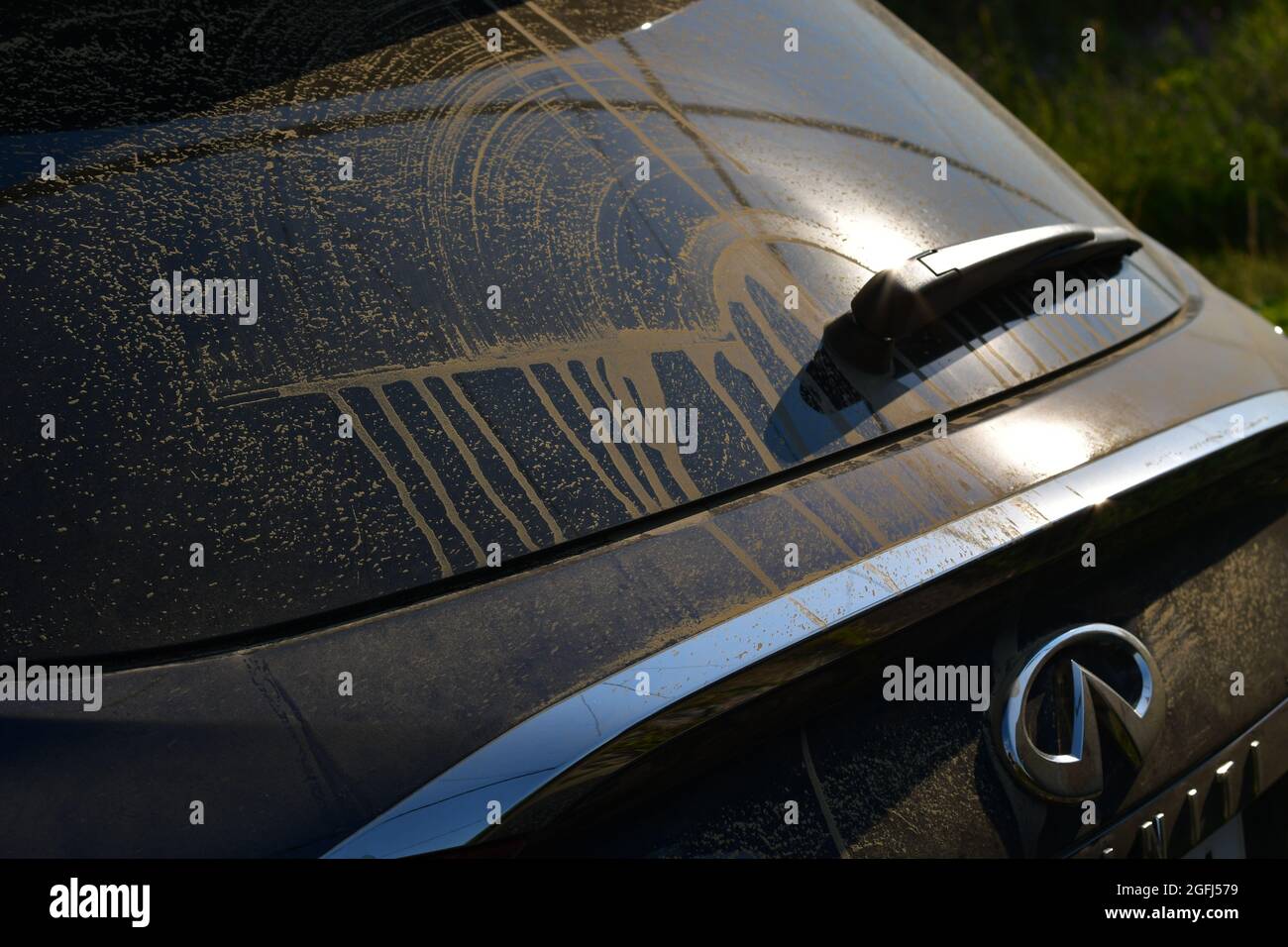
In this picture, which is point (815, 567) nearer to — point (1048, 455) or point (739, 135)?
point (1048, 455)

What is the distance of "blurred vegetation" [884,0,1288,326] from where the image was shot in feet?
18.9

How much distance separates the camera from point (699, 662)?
1.13 metres

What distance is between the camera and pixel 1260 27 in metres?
7.04

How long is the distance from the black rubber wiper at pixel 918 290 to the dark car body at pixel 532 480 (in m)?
0.04

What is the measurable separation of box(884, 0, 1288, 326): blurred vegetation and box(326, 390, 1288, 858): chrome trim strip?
3.90 meters

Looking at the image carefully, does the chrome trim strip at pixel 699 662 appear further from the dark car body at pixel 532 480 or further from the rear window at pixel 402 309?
the rear window at pixel 402 309

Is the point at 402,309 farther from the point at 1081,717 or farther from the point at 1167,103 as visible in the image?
the point at 1167,103

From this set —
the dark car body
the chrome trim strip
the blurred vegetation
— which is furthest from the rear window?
the blurred vegetation

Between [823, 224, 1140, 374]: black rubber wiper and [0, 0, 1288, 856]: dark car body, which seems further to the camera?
[823, 224, 1140, 374]: black rubber wiper

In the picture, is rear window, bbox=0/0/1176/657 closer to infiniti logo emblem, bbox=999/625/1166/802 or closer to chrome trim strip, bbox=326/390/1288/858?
chrome trim strip, bbox=326/390/1288/858
